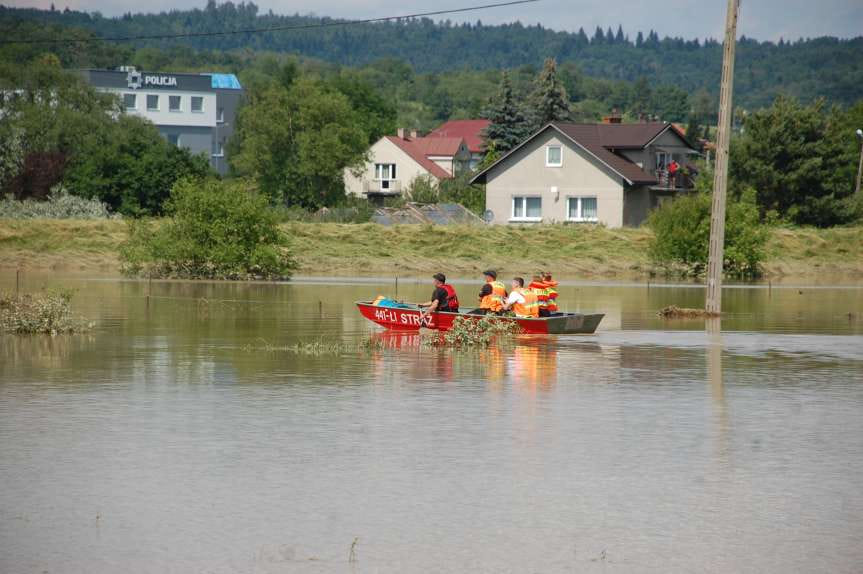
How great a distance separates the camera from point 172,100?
137m

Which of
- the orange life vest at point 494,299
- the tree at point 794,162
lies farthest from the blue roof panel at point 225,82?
the orange life vest at point 494,299

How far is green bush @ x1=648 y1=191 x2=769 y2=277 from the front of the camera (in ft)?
185

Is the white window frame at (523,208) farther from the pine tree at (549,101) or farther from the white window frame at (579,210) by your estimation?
the pine tree at (549,101)

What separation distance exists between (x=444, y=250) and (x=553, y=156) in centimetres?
1821

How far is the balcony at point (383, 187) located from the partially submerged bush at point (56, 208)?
4293 cm

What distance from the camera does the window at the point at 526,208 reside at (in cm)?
7944

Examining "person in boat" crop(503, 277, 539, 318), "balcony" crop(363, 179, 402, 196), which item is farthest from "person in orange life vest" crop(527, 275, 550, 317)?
"balcony" crop(363, 179, 402, 196)

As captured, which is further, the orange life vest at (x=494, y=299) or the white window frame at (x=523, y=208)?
the white window frame at (x=523, y=208)

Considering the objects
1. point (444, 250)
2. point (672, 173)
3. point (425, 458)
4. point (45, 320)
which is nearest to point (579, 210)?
point (672, 173)

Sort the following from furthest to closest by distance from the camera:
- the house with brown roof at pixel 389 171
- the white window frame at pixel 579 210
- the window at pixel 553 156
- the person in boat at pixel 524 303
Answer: the house with brown roof at pixel 389 171 < the window at pixel 553 156 < the white window frame at pixel 579 210 < the person in boat at pixel 524 303

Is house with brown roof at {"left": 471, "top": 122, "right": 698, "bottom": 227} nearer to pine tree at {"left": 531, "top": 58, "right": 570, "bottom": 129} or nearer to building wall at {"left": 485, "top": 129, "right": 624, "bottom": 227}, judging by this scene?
building wall at {"left": 485, "top": 129, "right": 624, "bottom": 227}

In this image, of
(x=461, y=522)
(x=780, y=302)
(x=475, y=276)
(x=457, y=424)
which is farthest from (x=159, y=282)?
(x=461, y=522)

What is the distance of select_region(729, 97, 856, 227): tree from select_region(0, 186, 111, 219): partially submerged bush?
35915 mm

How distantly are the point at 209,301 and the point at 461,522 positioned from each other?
27295mm
